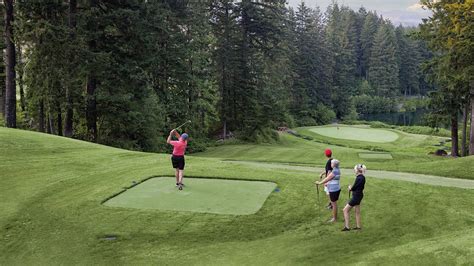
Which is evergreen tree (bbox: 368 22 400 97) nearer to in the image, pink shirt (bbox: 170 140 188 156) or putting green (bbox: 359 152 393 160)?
putting green (bbox: 359 152 393 160)

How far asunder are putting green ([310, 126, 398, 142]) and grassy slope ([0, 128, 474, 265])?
37.6m

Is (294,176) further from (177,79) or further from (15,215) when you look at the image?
(177,79)

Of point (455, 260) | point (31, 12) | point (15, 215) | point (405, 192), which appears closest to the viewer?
point (455, 260)

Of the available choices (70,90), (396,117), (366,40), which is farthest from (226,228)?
(366,40)

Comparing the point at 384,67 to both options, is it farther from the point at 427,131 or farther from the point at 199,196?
the point at 199,196

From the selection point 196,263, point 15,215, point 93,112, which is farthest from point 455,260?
point 93,112

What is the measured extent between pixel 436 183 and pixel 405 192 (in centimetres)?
317

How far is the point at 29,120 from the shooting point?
3525 cm

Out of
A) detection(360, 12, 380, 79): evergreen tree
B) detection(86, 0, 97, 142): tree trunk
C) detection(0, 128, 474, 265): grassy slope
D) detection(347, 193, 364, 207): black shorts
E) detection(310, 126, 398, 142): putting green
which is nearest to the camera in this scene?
detection(0, 128, 474, 265): grassy slope

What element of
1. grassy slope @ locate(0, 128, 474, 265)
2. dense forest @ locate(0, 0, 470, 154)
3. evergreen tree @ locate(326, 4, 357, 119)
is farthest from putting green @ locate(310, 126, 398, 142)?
grassy slope @ locate(0, 128, 474, 265)

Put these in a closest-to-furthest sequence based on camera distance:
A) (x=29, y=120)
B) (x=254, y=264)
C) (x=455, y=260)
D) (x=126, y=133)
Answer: (x=455, y=260) < (x=254, y=264) < (x=126, y=133) < (x=29, y=120)

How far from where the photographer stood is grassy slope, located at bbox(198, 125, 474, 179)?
19663 mm

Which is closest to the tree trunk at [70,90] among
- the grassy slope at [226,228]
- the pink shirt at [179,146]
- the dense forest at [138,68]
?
the dense forest at [138,68]

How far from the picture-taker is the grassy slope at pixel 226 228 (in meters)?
9.71
